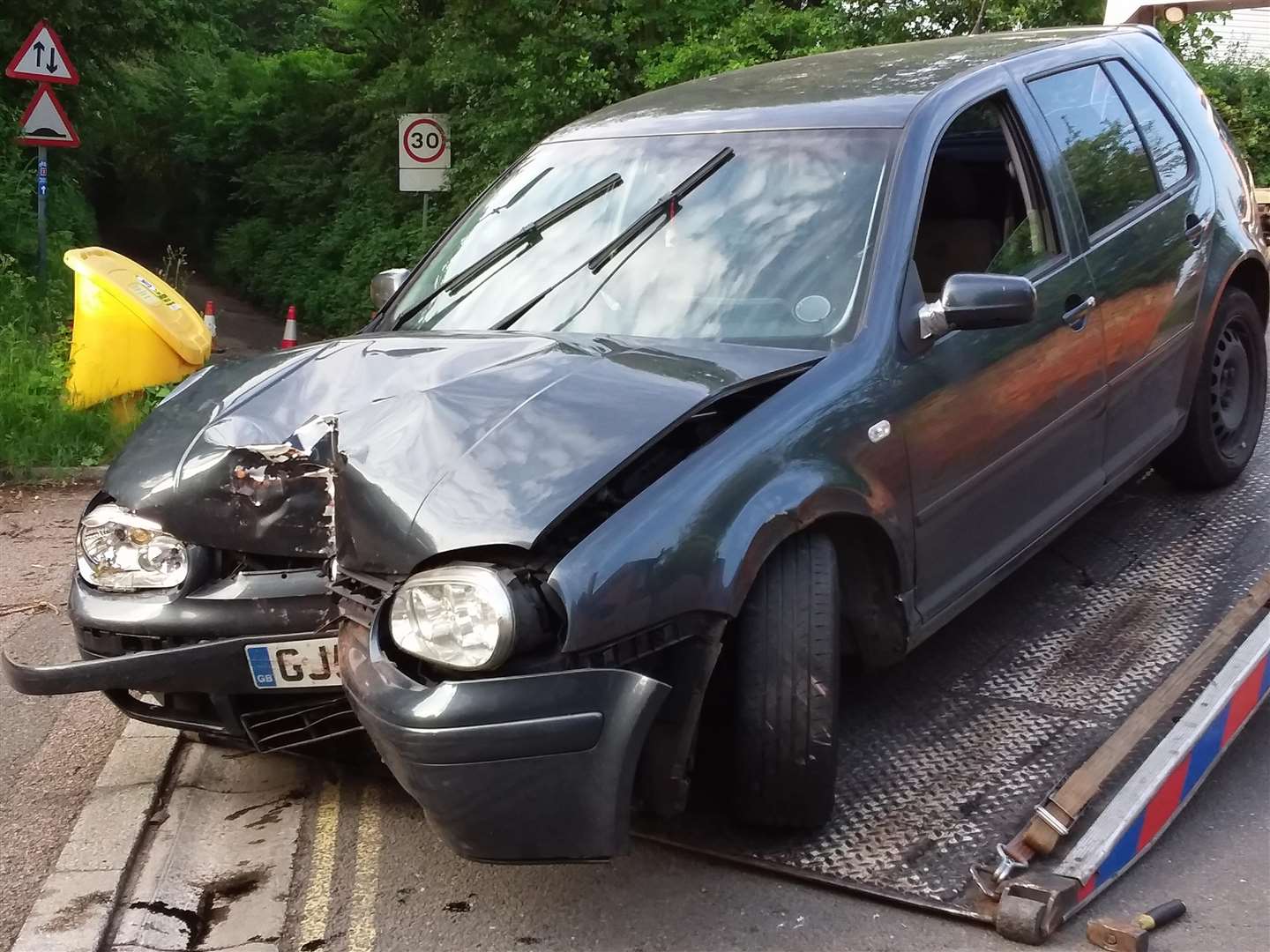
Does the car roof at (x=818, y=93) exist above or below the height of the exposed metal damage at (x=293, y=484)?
above

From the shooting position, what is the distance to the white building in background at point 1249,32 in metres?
20.6

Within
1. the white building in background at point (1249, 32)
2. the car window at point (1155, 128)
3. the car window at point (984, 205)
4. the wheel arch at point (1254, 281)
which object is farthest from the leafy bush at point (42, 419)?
the white building in background at point (1249, 32)

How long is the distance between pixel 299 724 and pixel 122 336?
197 inches

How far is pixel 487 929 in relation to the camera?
9.62 feet

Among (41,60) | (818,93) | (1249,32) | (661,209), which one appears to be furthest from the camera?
(1249,32)

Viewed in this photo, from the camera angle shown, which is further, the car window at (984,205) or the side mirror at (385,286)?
the side mirror at (385,286)

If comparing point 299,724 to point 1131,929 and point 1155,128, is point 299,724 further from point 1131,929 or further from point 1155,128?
point 1155,128

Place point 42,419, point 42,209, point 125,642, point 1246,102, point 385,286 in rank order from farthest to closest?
point 1246,102
point 42,209
point 42,419
point 385,286
point 125,642

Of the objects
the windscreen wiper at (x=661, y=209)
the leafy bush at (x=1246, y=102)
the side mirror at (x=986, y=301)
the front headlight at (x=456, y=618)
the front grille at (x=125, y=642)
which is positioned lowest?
the front grille at (x=125, y=642)

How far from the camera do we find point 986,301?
3.24m

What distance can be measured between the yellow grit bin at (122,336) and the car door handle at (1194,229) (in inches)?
215

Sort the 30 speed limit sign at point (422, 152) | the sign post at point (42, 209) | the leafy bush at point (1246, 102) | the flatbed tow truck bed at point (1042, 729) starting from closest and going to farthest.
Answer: the flatbed tow truck bed at point (1042, 729)
the sign post at point (42, 209)
the 30 speed limit sign at point (422, 152)
the leafy bush at point (1246, 102)

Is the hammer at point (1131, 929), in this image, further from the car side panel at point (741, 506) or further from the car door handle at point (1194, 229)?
the car door handle at point (1194, 229)

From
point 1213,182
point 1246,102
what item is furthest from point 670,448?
point 1246,102
